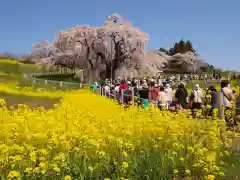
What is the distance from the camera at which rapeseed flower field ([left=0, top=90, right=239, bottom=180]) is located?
4.79 metres

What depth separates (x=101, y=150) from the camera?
545 centimetres

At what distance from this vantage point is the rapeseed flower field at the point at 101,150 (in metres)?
4.79

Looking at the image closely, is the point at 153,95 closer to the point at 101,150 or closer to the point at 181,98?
the point at 181,98

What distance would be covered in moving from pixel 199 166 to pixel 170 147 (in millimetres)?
668

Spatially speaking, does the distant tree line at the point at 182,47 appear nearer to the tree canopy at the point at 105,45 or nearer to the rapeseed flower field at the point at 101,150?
the tree canopy at the point at 105,45

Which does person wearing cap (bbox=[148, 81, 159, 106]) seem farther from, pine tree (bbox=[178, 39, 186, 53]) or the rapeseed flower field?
pine tree (bbox=[178, 39, 186, 53])

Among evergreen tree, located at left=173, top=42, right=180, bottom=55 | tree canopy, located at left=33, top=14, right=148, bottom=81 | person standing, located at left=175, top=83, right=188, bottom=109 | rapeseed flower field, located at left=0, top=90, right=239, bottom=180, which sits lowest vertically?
rapeseed flower field, located at left=0, top=90, right=239, bottom=180

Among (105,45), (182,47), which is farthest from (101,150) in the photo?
(182,47)

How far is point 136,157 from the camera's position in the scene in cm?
559

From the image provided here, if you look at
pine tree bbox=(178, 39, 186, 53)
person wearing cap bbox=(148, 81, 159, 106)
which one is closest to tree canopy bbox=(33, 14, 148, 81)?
person wearing cap bbox=(148, 81, 159, 106)

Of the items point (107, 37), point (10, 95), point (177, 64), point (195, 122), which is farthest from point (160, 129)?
point (177, 64)

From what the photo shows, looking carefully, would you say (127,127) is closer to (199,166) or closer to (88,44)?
(199,166)

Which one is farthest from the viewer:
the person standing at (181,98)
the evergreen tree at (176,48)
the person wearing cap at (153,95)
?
the evergreen tree at (176,48)

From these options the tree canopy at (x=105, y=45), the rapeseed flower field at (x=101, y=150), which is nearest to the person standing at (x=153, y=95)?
the rapeseed flower field at (x=101, y=150)
